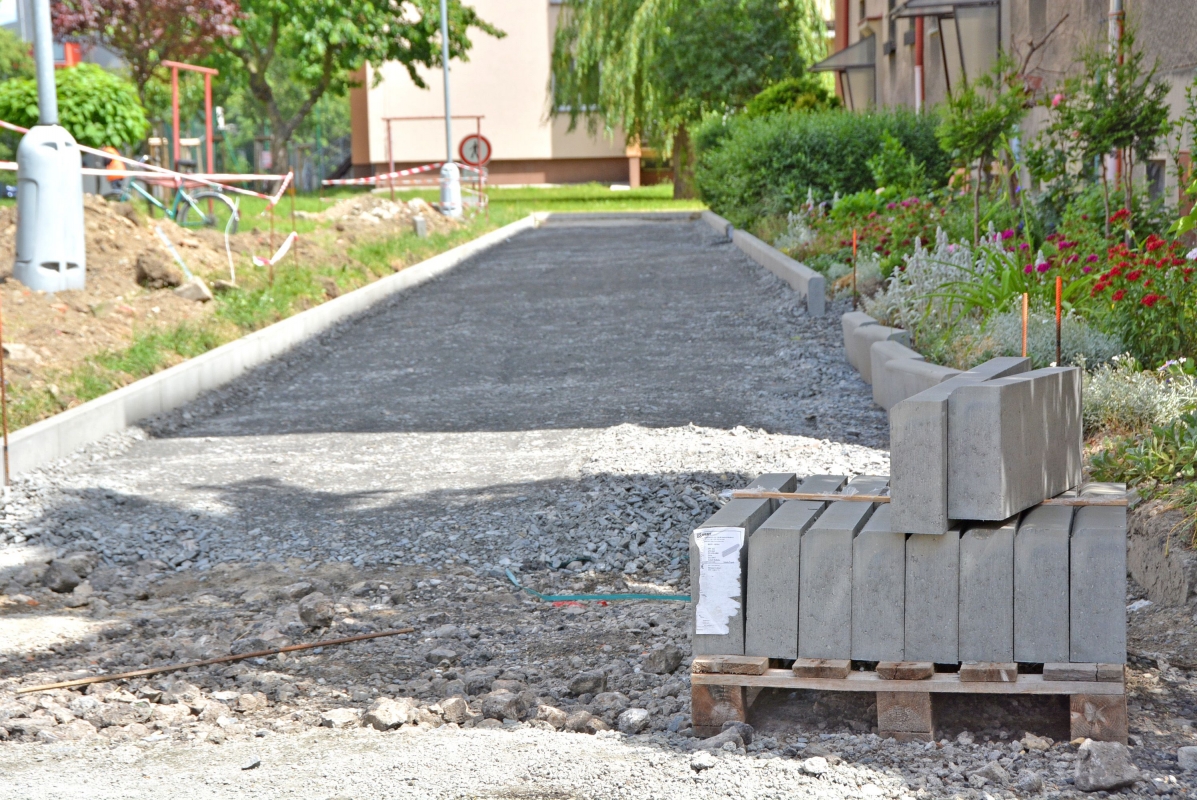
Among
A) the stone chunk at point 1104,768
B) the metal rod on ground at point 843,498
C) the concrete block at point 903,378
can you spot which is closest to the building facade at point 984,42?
the concrete block at point 903,378

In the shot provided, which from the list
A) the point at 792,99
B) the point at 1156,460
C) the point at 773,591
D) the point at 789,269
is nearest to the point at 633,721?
the point at 773,591

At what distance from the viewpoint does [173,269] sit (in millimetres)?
12523

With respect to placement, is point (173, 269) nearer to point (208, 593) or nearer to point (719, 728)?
point (208, 593)

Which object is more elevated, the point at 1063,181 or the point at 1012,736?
the point at 1063,181

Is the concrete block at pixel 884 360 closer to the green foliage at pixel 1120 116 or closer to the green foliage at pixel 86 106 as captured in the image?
the green foliage at pixel 1120 116

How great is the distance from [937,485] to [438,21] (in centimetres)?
3500

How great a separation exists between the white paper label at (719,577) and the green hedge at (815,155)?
14.6m

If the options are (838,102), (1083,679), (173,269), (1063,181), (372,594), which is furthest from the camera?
(838,102)

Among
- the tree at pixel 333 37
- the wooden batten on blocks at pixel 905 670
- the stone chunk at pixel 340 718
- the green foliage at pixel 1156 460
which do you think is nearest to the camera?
the wooden batten on blocks at pixel 905 670

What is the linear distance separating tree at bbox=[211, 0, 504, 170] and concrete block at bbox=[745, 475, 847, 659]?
3271cm

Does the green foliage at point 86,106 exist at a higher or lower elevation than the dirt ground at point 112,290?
higher

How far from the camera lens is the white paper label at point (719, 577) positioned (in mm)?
3742

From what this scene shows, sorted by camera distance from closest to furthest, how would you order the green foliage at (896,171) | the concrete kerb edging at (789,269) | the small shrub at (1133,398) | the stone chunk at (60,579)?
the stone chunk at (60,579), the small shrub at (1133,398), the concrete kerb edging at (789,269), the green foliage at (896,171)

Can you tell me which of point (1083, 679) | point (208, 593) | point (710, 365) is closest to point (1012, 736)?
point (1083, 679)
